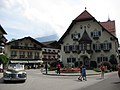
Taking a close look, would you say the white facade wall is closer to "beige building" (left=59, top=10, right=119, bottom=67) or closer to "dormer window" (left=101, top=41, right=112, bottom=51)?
"beige building" (left=59, top=10, right=119, bottom=67)

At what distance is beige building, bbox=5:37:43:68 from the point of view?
201 ft

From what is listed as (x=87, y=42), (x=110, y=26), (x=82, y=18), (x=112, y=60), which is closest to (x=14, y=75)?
(x=112, y=60)

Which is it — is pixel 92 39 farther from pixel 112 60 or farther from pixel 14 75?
pixel 14 75

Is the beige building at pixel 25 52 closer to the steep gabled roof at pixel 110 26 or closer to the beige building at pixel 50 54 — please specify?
the beige building at pixel 50 54

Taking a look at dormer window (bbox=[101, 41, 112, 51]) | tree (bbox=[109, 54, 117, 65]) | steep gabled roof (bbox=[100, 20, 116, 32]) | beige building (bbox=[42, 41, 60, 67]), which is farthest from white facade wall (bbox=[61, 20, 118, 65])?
beige building (bbox=[42, 41, 60, 67])

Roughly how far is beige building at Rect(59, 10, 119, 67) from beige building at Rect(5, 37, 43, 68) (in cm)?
1557

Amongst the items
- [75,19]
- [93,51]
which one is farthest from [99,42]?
[75,19]

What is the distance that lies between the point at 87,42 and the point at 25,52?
942 inches

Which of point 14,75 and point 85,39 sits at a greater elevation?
point 85,39

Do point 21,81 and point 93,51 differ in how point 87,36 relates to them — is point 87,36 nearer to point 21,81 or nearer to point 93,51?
point 93,51

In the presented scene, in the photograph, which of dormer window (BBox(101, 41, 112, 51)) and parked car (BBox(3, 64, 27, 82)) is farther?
dormer window (BBox(101, 41, 112, 51))

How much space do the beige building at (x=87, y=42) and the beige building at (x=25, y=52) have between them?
1557 cm

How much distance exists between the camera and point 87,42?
4803cm

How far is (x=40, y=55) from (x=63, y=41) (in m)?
17.8
